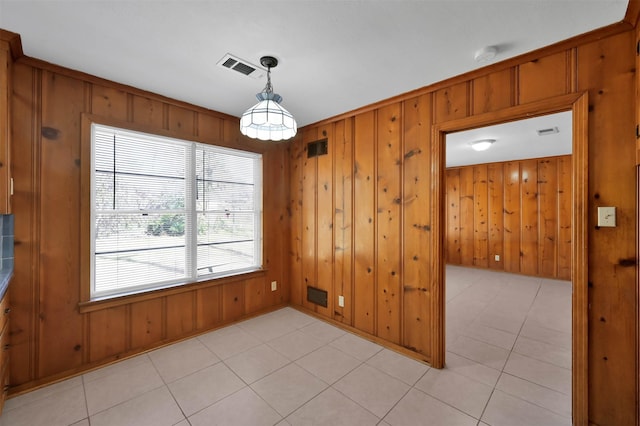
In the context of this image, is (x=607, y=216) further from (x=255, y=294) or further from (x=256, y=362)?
(x=255, y=294)

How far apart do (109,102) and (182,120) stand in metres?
0.62

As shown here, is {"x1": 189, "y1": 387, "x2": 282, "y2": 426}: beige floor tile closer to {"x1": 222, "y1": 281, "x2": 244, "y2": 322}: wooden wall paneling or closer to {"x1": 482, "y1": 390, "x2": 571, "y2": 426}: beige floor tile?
{"x1": 222, "y1": 281, "x2": 244, "y2": 322}: wooden wall paneling

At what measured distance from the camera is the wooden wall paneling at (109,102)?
2342 millimetres

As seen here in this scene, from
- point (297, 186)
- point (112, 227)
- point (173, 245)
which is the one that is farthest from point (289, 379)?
point (297, 186)

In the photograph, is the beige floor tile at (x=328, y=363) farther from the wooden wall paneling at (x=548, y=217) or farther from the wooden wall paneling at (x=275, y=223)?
the wooden wall paneling at (x=548, y=217)

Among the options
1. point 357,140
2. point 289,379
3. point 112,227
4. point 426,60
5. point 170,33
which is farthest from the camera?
point 357,140

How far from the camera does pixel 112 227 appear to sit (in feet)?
8.07

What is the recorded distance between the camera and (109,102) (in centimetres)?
241

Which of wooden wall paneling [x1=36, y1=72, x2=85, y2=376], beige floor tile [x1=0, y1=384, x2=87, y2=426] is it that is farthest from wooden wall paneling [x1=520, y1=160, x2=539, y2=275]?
wooden wall paneling [x1=36, y1=72, x2=85, y2=376]

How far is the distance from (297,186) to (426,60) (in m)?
2.18

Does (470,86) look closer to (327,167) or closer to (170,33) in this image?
(327,167)

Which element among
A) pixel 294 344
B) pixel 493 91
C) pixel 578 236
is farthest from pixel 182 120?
pixel 578 236

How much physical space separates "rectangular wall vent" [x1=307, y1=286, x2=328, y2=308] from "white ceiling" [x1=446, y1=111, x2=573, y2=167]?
111 inches

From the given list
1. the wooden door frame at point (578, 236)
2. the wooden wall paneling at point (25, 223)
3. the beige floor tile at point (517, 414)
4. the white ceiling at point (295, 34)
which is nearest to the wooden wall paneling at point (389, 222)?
the white ceiling at point (295, 34)
